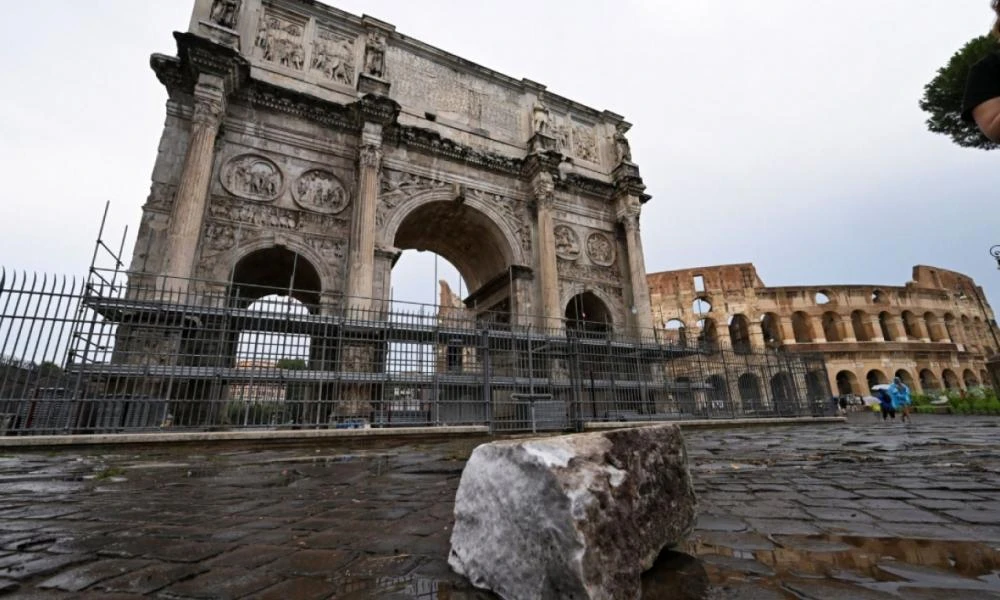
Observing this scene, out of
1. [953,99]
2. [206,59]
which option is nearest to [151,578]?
[206,59]

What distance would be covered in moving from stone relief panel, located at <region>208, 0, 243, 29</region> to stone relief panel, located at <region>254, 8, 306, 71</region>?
3.08 ft

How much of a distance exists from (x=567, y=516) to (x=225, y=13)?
14382 millimetres

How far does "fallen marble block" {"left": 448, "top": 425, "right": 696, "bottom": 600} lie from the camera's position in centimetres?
97

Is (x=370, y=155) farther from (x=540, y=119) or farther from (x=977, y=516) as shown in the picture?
(x=977, y=516)

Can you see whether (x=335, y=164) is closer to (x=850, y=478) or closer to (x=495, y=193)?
(x=495, y=193)

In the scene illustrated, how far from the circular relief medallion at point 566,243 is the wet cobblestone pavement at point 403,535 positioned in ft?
39.1

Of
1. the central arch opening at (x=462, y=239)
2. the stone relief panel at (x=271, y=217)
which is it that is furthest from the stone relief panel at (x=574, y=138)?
the stone relief panel at (x=271, y=217)

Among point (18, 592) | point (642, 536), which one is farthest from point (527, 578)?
point (18, 592)

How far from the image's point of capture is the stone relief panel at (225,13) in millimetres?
10727

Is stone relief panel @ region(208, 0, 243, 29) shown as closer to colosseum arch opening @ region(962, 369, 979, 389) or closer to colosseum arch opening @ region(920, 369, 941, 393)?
colosseum arch opening @ region(920, 369, 941, 393)

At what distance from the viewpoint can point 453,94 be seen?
1446 centimetres

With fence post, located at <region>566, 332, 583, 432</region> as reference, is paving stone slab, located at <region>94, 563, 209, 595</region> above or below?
below

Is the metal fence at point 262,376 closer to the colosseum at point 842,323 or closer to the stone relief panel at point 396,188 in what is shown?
the stone relief panel at point 396,188

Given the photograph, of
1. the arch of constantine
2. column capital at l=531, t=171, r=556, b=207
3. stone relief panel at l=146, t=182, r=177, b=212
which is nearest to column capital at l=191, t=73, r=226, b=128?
the arch of constantine
